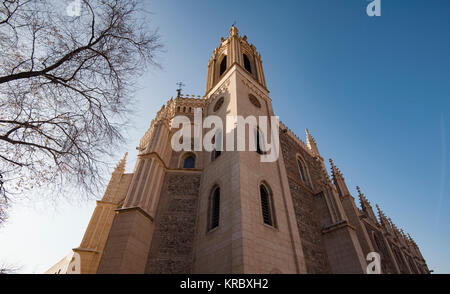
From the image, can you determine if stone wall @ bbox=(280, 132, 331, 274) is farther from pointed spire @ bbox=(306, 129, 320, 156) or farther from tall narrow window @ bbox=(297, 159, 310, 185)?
pointed spire @ bbox=(306, 129, 320, 156)

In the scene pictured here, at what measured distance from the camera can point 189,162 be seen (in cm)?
1512

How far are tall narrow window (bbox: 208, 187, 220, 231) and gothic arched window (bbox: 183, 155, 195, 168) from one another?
383cm

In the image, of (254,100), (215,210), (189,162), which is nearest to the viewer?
(215,210)

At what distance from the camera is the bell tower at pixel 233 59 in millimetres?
19688

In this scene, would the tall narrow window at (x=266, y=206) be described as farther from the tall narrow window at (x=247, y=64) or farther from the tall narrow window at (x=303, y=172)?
the tall narrow window at (x=247, y=64)

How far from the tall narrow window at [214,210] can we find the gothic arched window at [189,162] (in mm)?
3829

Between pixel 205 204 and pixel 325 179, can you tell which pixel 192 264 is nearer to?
pixel 205 204

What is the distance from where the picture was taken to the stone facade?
356 inches

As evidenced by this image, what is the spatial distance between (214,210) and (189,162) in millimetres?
4969

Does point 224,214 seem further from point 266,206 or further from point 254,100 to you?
point 254,100

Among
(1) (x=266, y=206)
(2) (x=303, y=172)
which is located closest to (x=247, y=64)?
(2) (x=303, y=172)

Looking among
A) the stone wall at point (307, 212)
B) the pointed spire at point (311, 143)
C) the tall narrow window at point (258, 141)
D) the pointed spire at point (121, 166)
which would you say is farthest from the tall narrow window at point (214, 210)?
the pointed spire at point (311, 143)
